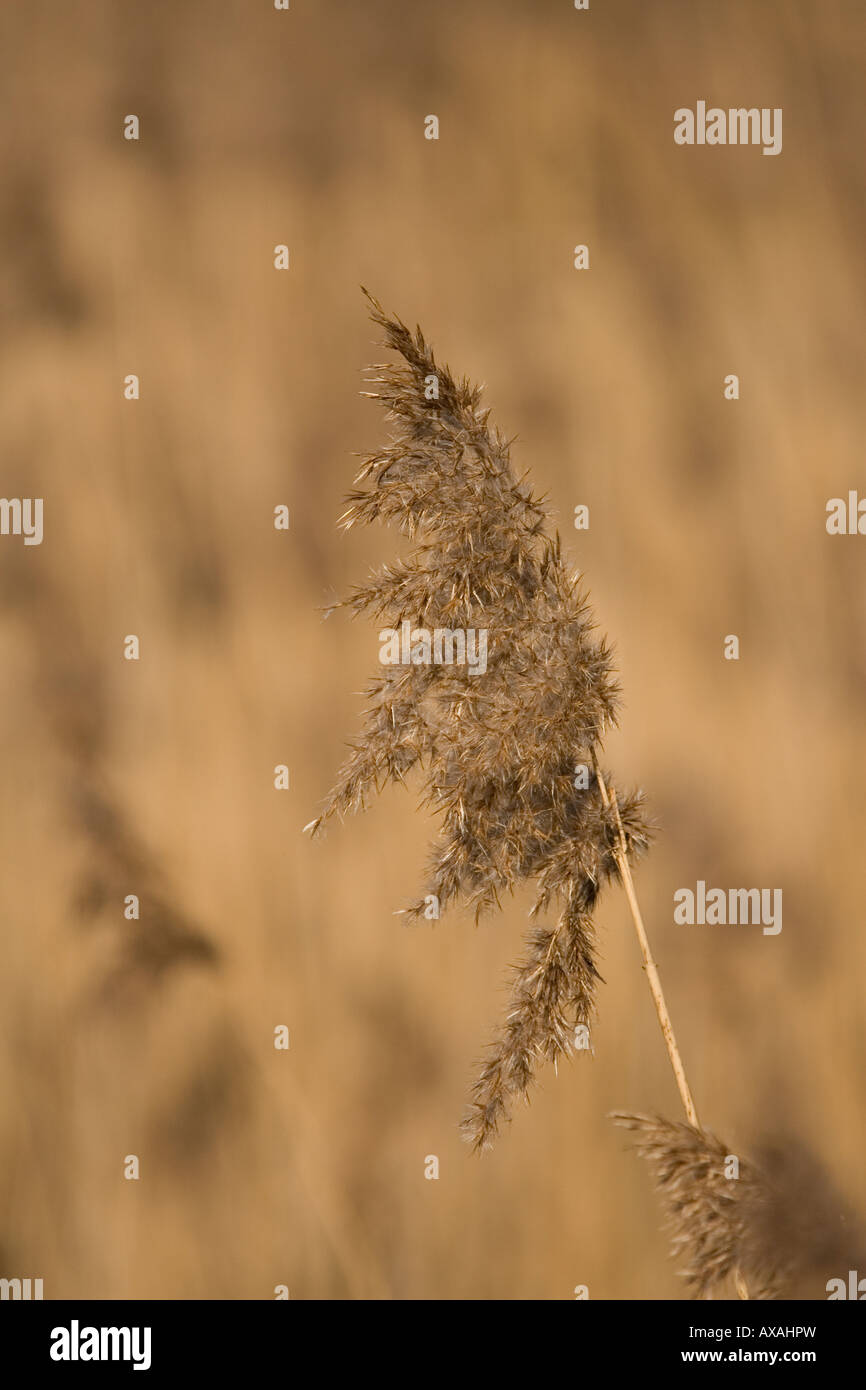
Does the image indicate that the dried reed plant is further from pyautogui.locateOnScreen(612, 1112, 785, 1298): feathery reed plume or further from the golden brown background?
the golden brown background

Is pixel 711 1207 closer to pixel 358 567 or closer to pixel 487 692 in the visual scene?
pixel 487 692

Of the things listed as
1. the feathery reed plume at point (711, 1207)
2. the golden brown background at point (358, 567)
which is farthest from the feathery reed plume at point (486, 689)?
the golden brown background at point (358, 567)

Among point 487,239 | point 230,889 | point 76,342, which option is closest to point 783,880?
point 230,889

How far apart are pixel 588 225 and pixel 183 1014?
4.64ft

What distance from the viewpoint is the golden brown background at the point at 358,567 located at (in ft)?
5.36

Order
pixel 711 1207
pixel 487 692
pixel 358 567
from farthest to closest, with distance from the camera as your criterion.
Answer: pixel 358 567, pixel 487 692, pixel 711 1207

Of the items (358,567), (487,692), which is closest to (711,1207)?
(487,692)

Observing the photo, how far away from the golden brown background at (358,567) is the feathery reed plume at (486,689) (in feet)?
2.18

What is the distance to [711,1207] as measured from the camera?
88cm

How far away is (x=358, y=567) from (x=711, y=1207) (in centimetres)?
108

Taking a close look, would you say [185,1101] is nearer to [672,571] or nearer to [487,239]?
[672,571]

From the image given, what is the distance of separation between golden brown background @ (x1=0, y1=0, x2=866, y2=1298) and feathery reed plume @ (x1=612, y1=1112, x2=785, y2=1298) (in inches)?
30.0

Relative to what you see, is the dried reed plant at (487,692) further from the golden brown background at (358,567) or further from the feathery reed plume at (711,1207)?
the golden brown background at (358,567)

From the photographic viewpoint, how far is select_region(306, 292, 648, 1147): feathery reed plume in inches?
38.3
